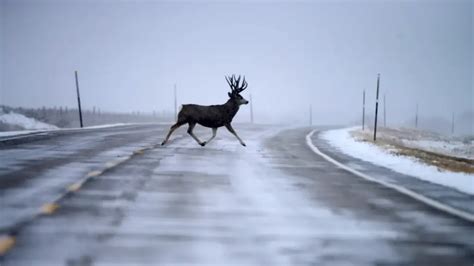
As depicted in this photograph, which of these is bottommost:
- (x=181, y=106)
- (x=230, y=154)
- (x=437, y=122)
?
(x=437, y=122)

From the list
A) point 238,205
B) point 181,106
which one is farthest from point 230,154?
point 238,205

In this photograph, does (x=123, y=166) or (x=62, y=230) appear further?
(x=123, y=166)

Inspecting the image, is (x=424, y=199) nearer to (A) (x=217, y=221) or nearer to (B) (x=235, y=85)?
(A) (x=217, y=221)

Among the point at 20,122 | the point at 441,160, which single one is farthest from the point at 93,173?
the point at 20,122

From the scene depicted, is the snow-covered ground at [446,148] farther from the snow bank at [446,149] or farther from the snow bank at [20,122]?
the snow bank at [20,122]

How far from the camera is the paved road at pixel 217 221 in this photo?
3.75 m

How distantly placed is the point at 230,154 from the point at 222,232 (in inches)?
317

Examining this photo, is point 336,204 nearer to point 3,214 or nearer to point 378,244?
point 378,244

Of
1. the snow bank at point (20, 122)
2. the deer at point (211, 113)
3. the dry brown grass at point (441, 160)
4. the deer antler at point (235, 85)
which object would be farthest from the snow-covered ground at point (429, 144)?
the snow bank at point (20, 122)

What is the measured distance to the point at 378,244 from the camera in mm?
4168

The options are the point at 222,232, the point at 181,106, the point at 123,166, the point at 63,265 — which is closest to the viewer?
the point at 63,265

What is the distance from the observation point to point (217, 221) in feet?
16.0

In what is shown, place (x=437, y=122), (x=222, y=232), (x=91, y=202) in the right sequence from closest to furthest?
(x=222, y=232), (x=91, y=202), (x=437, y=122)

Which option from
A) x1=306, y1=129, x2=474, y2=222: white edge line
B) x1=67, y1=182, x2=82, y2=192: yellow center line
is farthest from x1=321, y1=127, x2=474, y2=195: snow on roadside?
x1=67, y1=182, x2=82, y2=192: yellow center line
